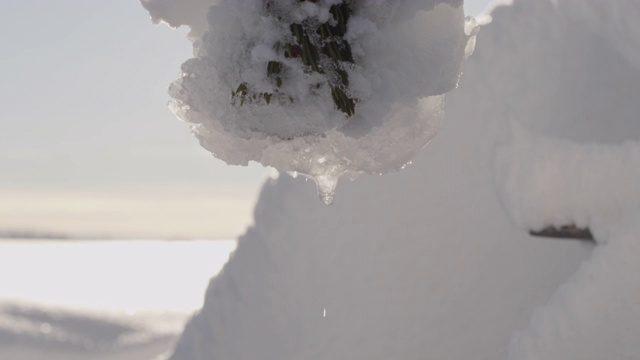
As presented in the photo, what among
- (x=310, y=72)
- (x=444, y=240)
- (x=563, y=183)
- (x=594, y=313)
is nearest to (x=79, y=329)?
(x=444, y=240)

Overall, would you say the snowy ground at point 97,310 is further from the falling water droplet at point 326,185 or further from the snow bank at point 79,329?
the falling water droplet at point 326,185

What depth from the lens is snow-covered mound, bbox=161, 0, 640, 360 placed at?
312cm

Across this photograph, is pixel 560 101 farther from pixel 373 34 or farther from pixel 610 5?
pixel 373 34

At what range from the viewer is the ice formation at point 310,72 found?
109cm

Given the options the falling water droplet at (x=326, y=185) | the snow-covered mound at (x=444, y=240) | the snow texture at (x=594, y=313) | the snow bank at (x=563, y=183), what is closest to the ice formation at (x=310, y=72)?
the falling water droplet at (x=326, y=185)

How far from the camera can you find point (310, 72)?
1083 mm

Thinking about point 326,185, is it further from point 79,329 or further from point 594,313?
point 79,329

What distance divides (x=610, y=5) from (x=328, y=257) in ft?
5.12

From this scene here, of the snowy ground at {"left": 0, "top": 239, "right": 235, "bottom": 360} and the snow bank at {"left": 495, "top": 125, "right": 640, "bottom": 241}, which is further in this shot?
the snowy ground at {"left": 0, "top": 239, "right": 235, "bottom": 360}

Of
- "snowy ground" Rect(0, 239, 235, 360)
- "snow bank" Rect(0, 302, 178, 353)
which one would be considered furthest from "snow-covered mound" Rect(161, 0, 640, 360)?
"snow bank" Rect(0, 302, 178, 353)

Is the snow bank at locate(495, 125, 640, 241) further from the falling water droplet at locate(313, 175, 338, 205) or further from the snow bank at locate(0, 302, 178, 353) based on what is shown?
the snow bank at locate(0, 302, 178, 353)

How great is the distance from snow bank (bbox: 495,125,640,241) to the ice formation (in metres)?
1.52

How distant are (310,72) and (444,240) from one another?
2.21 metres

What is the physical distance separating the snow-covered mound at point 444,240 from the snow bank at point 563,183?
1.33 ft
